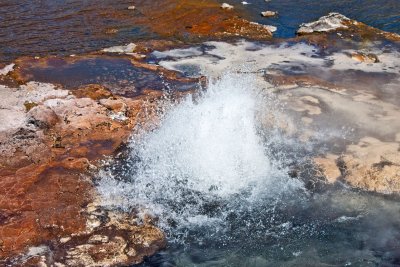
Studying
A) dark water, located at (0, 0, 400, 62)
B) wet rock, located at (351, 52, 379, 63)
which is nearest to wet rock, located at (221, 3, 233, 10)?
dark water, located at (0, 0, 400, 62)

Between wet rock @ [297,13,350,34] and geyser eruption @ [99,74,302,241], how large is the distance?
452 cm

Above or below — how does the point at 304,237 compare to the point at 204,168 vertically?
below

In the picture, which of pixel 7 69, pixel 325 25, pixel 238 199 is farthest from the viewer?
pixel 325 25

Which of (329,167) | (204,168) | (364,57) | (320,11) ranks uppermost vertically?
(320,11)

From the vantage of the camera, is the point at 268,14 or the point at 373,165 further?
the point at 268,14

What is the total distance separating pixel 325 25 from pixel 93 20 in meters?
6.61

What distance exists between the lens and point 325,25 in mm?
12289

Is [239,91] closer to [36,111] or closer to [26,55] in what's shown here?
[36,111]

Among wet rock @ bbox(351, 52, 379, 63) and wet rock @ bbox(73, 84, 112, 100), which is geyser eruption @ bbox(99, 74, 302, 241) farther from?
wet rock @ bbox(351, 52, 379, 63)

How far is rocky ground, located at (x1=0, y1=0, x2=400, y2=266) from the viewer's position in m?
5.52

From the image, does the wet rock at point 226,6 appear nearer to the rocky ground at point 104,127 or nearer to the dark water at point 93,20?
the dark water at point 93,20

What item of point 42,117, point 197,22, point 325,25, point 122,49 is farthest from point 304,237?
point 197,22

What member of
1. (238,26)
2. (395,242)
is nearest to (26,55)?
(238,26)

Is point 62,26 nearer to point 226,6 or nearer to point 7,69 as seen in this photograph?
point 7,69
